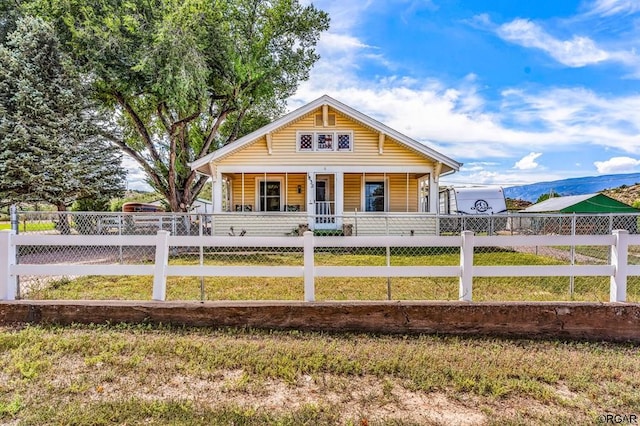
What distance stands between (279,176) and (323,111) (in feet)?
11.4

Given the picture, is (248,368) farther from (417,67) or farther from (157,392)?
(417,67)

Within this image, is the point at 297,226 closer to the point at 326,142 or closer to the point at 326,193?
the point at 326,193

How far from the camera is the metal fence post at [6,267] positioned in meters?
4.32

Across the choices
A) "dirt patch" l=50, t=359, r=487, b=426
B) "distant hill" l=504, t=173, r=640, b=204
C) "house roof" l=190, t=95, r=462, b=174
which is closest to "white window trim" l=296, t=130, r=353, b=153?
"house roof" l=190, t=95, r=462, b=174

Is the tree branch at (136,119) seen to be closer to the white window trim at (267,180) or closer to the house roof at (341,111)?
the house roof at (341,111)

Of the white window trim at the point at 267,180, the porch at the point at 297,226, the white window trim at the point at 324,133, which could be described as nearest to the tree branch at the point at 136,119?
the white window trim at the point at 267,180

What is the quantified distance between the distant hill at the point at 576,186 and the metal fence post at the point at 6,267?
33313 millimetres

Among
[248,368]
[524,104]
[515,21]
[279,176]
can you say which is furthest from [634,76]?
[248,368]

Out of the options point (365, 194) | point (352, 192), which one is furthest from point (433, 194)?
point (352, 192)

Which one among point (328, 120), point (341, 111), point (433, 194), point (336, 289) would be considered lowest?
point (336, 289)

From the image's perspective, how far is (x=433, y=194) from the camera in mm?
13977

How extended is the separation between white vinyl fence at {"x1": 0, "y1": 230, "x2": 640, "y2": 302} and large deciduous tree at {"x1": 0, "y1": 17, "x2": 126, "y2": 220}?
10444mm

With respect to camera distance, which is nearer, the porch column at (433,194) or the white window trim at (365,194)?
the porch column at (433,194)
